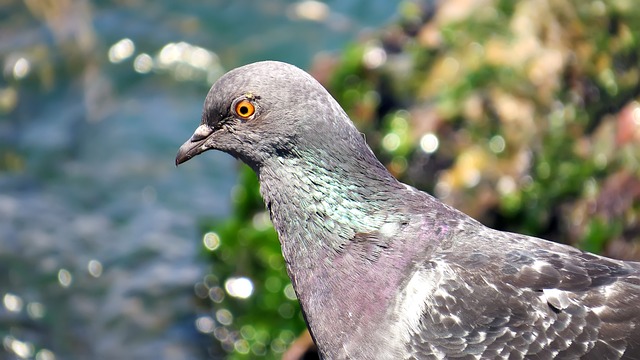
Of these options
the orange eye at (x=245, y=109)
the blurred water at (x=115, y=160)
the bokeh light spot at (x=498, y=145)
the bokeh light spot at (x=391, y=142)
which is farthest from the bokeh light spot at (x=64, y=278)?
the orange eye at (x=245, y=109)

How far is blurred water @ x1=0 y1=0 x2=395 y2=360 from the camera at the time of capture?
8.40 metres

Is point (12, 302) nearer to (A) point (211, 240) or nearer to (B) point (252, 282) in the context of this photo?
(A) point (211, 240)

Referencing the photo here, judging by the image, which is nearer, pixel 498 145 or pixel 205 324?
pixel 498 145

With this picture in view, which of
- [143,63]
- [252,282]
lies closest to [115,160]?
[143,63]

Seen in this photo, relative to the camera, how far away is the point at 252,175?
325 inches

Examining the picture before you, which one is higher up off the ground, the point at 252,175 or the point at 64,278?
the point at 252,175

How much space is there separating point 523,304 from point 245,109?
1534 millimetres

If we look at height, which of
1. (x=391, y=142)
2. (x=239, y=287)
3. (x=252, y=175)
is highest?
(x=391, y=142)

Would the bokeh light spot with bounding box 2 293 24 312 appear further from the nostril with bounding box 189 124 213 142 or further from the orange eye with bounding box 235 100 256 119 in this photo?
the orange eye with bounding box 235 100 256 119

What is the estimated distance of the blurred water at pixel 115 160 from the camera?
8.40 m

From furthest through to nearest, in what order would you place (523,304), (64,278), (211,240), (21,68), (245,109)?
(21,68)
(64,278)
(211,240)
(245,109)
(523,304)

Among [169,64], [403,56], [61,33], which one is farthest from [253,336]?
[61,33]

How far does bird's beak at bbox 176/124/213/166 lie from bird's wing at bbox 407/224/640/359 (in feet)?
4.05

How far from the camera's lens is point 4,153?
1045 cm
